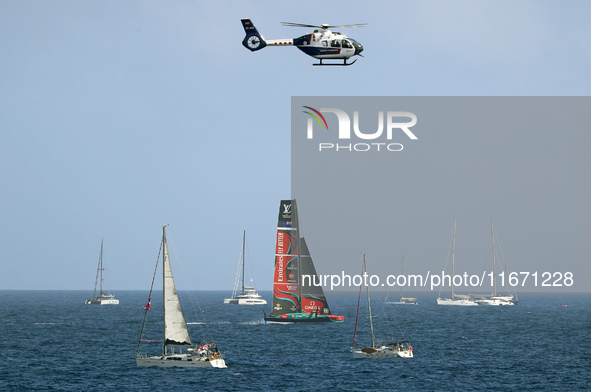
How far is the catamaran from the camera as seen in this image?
3605 inches

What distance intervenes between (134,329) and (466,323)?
5966 centimetres

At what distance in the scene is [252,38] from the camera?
227 feet

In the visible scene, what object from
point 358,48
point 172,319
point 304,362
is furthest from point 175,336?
point 358,48

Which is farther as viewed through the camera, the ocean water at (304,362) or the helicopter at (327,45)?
the helicopter at (327,45)

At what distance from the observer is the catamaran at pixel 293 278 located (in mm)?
91562

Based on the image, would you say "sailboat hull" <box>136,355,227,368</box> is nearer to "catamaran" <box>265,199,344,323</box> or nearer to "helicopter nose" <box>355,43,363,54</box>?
"helicopter nose" <box>355,43,363,54</box>

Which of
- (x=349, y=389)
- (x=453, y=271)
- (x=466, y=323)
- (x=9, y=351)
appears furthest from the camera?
(x=453, y=271)

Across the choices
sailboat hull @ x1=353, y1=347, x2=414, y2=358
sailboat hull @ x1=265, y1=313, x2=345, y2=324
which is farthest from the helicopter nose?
sailboat hull @ x1=265, y1=313, x2=345, y2=324

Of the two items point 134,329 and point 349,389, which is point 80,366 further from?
point 134,329

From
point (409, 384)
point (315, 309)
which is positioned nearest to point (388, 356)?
point (409, 384)

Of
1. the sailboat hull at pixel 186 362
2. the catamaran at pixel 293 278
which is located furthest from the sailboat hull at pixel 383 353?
the catamaran at pixel 293 278

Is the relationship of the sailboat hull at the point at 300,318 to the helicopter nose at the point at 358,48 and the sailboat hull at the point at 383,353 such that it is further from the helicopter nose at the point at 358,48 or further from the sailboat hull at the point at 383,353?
the helicopter nose at the point at 358,48

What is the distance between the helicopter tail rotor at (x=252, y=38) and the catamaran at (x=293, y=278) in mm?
27262

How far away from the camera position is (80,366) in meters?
66.6
